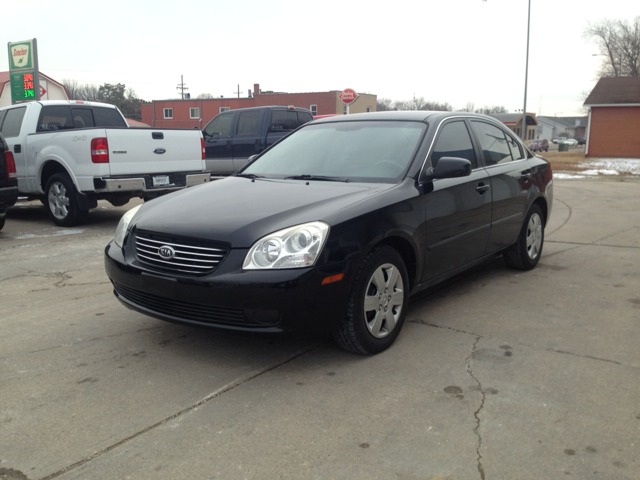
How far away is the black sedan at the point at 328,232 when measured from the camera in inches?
137

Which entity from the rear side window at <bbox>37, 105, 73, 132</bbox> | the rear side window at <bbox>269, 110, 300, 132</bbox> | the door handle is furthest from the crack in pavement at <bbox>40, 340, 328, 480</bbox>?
the rear side window at <bbox>269, 110, 300, 132</bbox>

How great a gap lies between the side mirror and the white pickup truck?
18.7 ft

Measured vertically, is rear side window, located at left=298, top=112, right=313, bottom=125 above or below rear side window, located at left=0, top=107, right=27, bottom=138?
above

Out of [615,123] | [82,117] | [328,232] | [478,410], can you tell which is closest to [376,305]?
[328,232]

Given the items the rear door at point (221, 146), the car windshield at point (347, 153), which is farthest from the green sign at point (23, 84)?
the car windshield at point (347, 153)

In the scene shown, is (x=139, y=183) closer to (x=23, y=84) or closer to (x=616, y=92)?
(x=23, y=84)

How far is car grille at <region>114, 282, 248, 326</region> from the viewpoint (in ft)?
11.5

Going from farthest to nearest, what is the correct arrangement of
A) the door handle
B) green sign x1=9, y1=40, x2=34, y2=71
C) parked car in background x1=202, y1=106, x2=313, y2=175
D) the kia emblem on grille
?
green sign x1=9, y1=40, x2=34, y2=71 → parked car in background x1=202, y1=106, x2=313, y2=175 → the door handle → the kia emblem on grille

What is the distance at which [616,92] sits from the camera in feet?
114

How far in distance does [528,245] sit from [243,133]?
9.11m

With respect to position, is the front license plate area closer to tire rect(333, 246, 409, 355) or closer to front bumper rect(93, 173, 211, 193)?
front bumper rect(93, 173, 211, 193)

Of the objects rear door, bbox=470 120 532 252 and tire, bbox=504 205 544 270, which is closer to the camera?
rear door, bbox=470 120 532 252

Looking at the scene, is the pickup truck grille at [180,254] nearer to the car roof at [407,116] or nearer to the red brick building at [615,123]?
the car roof at [407,116]

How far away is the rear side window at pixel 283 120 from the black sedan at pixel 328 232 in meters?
8.44
